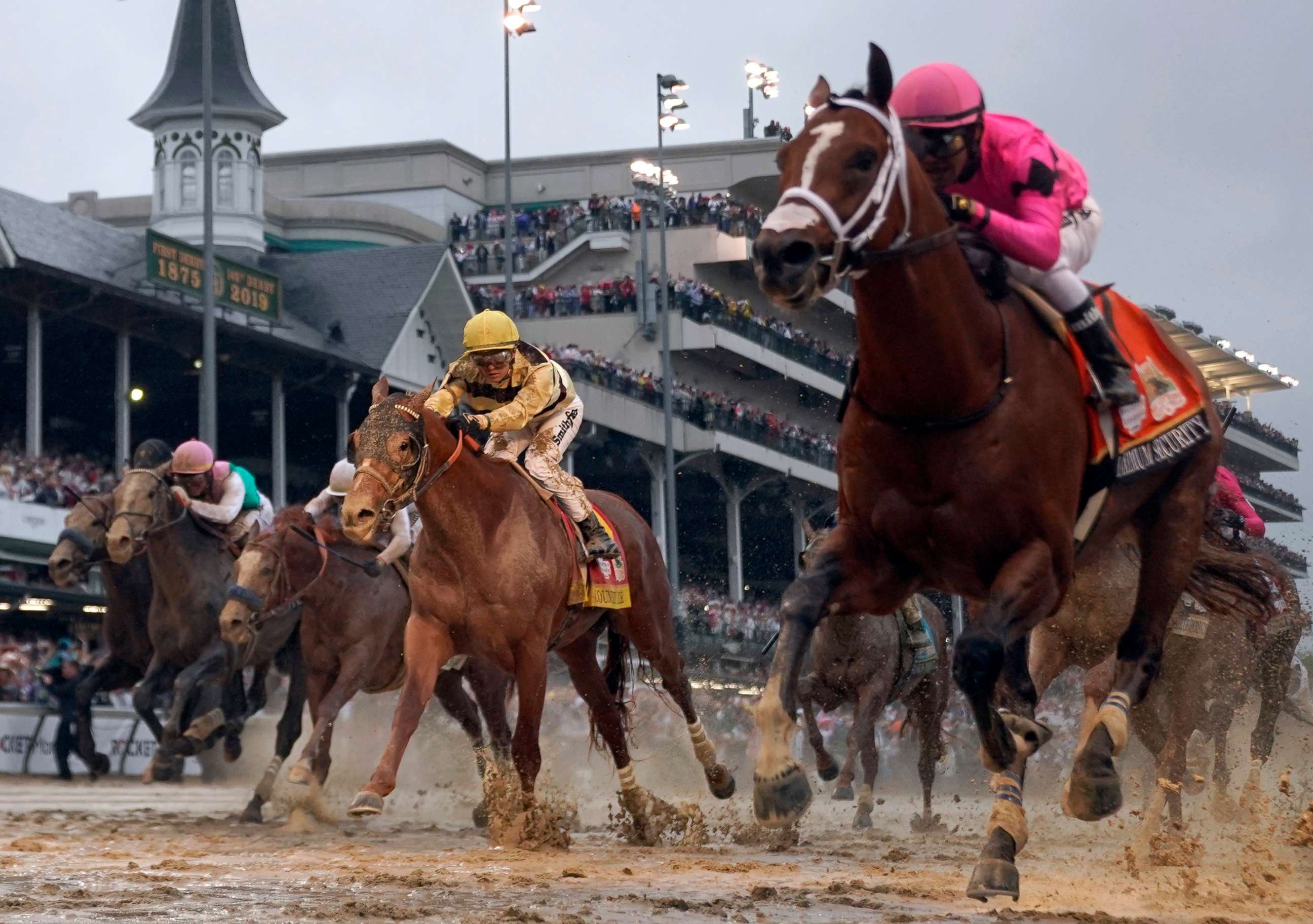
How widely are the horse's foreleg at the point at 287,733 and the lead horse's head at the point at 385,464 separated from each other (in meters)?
4.16

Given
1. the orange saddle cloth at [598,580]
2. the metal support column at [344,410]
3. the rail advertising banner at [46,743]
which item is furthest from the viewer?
the metal support column at [344,410]

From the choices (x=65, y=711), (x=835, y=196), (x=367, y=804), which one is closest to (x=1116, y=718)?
(x=835, y=196)

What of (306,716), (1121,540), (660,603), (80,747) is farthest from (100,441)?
(1121,540)

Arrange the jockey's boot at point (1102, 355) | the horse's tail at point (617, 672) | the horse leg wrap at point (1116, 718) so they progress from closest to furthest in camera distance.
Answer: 1. the jockey's boot at point (1102, 355)
2. the horse leg wrap at point (1116, 718)
3. the horse's tail at point (617, 672)

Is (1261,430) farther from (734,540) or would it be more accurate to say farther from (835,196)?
(835,196)

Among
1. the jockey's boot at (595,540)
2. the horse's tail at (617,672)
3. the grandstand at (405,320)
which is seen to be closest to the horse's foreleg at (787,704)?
the jockey's boot at (595,540)

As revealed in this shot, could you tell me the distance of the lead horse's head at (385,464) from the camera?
27.7 feet

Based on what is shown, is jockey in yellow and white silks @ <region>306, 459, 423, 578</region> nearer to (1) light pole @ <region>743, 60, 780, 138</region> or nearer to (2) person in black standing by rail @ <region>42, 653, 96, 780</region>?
(2) person in black standing by rail @ <region>42, 653, 96, 780</region>

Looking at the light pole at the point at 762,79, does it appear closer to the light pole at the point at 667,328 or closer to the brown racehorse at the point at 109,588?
the light pole at the point at 667,328

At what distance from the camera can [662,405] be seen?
1561 inches

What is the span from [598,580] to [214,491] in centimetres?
474

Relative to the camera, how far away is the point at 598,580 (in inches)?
410

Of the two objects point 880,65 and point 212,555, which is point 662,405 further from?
point 880,65

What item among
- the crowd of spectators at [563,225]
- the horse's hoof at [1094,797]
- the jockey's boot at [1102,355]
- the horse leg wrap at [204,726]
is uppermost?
the crowd of spectators at [563,225]
